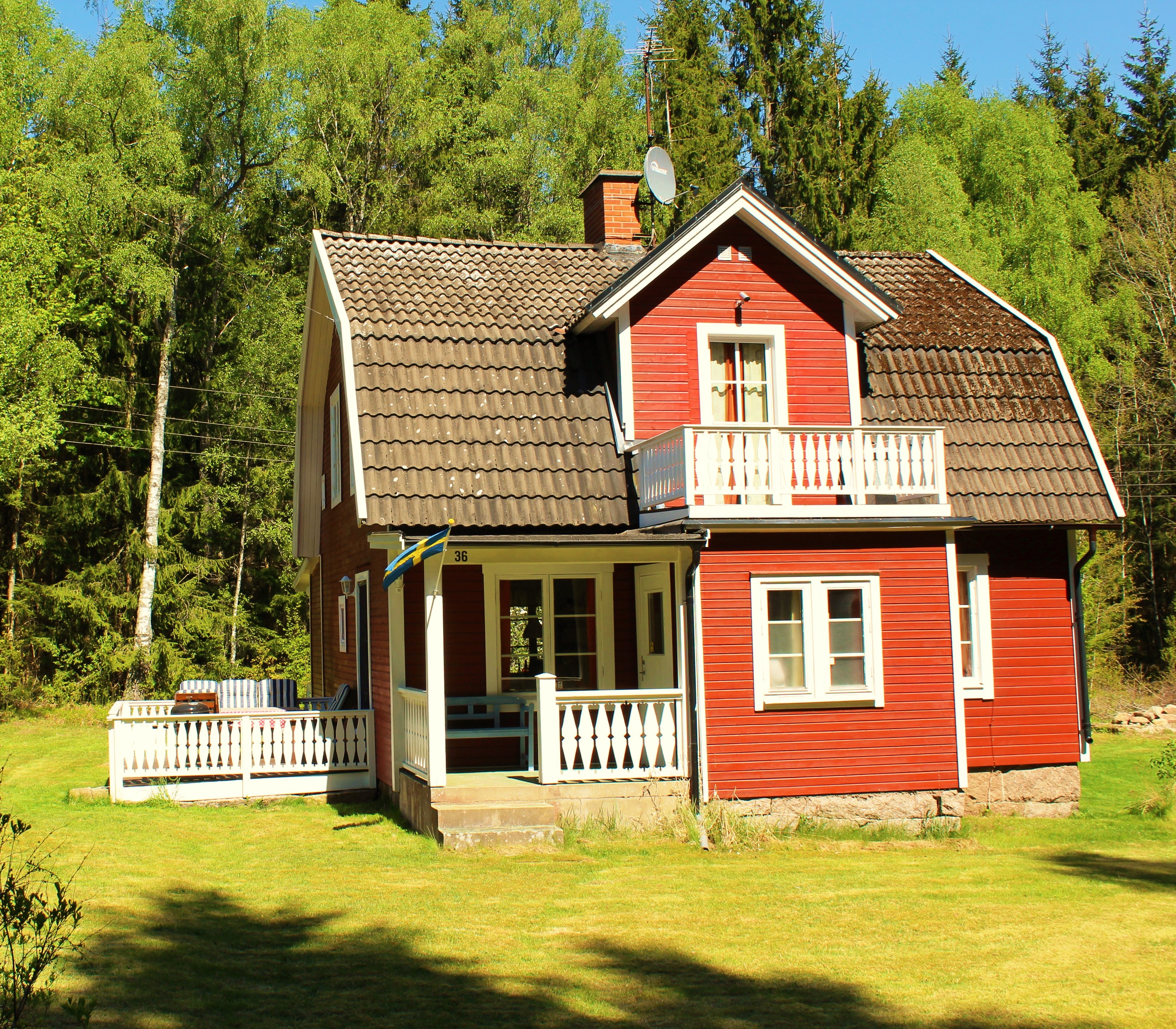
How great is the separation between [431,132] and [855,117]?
12.7 meters

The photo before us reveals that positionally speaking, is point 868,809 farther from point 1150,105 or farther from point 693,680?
point 1150,105

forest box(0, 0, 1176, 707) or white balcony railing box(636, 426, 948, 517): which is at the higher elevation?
forest box(0, 0, 1176, 707)

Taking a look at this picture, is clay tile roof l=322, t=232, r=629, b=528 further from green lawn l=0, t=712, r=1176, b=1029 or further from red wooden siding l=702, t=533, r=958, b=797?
green lawn l=0, t=712, r=1176, b=1029

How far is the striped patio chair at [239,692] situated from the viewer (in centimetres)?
1984

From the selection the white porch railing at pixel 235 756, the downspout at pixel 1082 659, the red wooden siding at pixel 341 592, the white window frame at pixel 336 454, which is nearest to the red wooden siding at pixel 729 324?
the red wooden siding at pixel 341 592

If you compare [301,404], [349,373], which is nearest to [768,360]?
[349,373]

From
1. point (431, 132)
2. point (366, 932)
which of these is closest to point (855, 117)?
point (431, 132)

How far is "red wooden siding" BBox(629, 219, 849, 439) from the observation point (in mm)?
14023

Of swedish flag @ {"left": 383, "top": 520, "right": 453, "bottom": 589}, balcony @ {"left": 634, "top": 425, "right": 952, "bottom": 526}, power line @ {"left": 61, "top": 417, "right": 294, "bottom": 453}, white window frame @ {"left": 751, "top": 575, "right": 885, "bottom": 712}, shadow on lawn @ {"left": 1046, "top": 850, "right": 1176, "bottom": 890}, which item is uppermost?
power line @ {"left": 61, "top": 417, "right": 294, "bottom": 453}

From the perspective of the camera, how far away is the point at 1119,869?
37.6 feet

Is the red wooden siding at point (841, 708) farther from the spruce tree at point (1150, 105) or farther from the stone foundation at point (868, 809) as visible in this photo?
the spruce tree at point (1150, 105)

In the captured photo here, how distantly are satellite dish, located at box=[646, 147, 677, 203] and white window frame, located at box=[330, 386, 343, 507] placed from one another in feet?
18.2

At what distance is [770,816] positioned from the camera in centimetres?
1255

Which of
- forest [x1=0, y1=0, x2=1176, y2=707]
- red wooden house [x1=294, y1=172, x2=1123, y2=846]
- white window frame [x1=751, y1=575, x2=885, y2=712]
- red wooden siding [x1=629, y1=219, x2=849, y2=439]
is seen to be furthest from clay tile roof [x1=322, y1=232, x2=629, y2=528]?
forest [x1=0, y1=0, x2=1176, y2=707]
